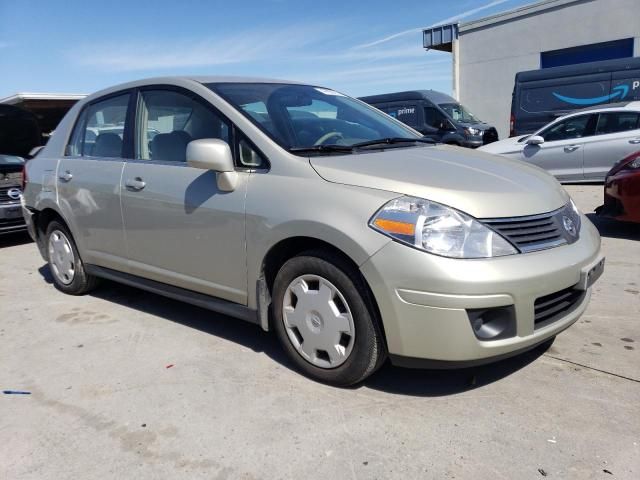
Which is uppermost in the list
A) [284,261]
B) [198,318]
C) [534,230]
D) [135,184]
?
[135,184]

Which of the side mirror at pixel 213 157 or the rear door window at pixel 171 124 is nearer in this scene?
the side mirror at pixel 213 157

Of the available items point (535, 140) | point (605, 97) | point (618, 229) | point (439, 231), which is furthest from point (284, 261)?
point (605, 97)

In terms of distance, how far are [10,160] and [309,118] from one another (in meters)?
5.99

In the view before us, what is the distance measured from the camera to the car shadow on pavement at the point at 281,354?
3.00m

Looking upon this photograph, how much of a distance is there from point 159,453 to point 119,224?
1.96 m

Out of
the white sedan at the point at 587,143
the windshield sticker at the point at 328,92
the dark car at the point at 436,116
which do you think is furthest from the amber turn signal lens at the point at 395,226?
the dark car at the point at 436,116

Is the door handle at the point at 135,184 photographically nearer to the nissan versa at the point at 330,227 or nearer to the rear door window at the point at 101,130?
the nissan versa at the point at 330,227

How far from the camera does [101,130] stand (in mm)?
4398

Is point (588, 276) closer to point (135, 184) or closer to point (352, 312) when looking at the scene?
point (352, 312)

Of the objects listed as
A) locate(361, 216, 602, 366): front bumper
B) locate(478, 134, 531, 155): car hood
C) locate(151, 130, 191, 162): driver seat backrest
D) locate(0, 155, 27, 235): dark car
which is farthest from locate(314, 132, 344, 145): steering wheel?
locate(478, 134, 531, 155): car hood

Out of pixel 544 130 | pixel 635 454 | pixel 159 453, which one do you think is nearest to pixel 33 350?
pixel 159 453

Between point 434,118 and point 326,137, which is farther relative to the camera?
point 434,118

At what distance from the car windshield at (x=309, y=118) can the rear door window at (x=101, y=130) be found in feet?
3.14

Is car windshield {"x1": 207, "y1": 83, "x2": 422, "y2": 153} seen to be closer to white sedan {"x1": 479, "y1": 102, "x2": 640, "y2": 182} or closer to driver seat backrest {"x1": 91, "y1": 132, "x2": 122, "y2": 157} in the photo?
driver seat backrest {"x1": 91, "y1": 132, "x2": 122, "y2": 157}
